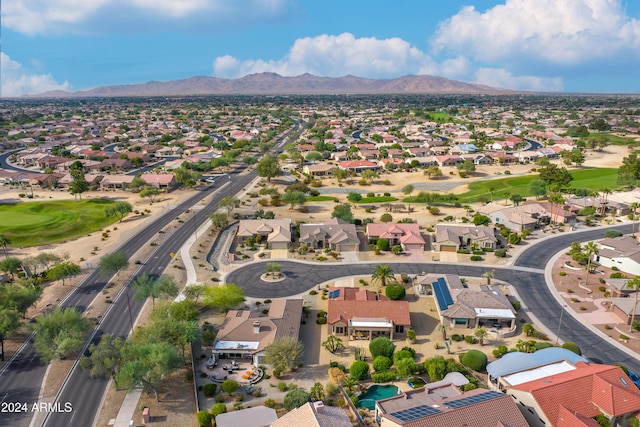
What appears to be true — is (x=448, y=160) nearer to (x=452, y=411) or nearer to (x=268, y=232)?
(x=268, y=232)

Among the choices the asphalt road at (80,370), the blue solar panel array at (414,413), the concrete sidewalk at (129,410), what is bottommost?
the concrete sidewalk at (129,410)

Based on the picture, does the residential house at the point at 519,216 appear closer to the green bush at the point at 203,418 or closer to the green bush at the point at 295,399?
the green bush at the point at 295,399

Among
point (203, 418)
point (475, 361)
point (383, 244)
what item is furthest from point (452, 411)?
point (383, 244)

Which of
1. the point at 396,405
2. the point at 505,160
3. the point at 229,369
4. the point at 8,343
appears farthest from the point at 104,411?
the point at 505,160

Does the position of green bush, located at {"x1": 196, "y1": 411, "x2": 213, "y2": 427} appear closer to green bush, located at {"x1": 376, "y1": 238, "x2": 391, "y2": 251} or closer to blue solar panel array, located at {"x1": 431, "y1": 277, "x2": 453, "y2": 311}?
blue solar panel array, located at {"x1": 431, "y1": 277, "x2": 453, "y2": 311}

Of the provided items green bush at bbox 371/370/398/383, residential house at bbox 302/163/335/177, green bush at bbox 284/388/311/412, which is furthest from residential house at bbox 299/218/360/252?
residential house at bbox 302/163/335/177

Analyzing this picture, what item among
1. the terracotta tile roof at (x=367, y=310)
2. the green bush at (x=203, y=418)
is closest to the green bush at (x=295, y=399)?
the green bush at (x=203, y=418)
